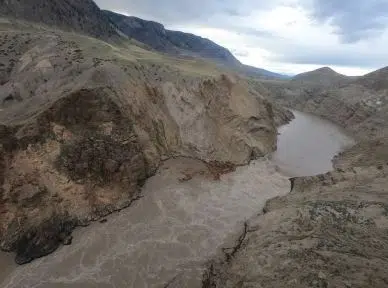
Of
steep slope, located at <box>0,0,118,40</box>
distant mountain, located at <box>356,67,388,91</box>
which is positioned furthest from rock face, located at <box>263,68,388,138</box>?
steep slope, located at <box>0,0,118,40</box>

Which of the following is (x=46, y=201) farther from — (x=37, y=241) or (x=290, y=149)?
(x=290, y=149)

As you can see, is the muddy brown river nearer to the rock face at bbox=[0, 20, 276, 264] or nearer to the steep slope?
the rock face at bbox=[0, 20, 276, 264]

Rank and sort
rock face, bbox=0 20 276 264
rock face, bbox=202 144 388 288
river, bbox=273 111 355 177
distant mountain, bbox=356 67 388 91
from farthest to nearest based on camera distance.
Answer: distant mountain, bbox=356 67 388 91, river, bbox=273 111 355 177, rock face, bbox=0 20 276 264, rock face, bbox=202 144 388 288

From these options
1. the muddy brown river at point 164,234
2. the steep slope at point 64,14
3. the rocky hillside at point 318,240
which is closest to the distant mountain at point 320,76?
the steep slope at point 64,14

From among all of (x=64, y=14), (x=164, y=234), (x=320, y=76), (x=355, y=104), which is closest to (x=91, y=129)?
(x=164, y=234)

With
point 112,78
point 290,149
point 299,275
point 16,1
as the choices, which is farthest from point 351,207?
point 16,1

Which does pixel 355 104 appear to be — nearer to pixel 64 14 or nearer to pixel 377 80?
pixel 377 80
